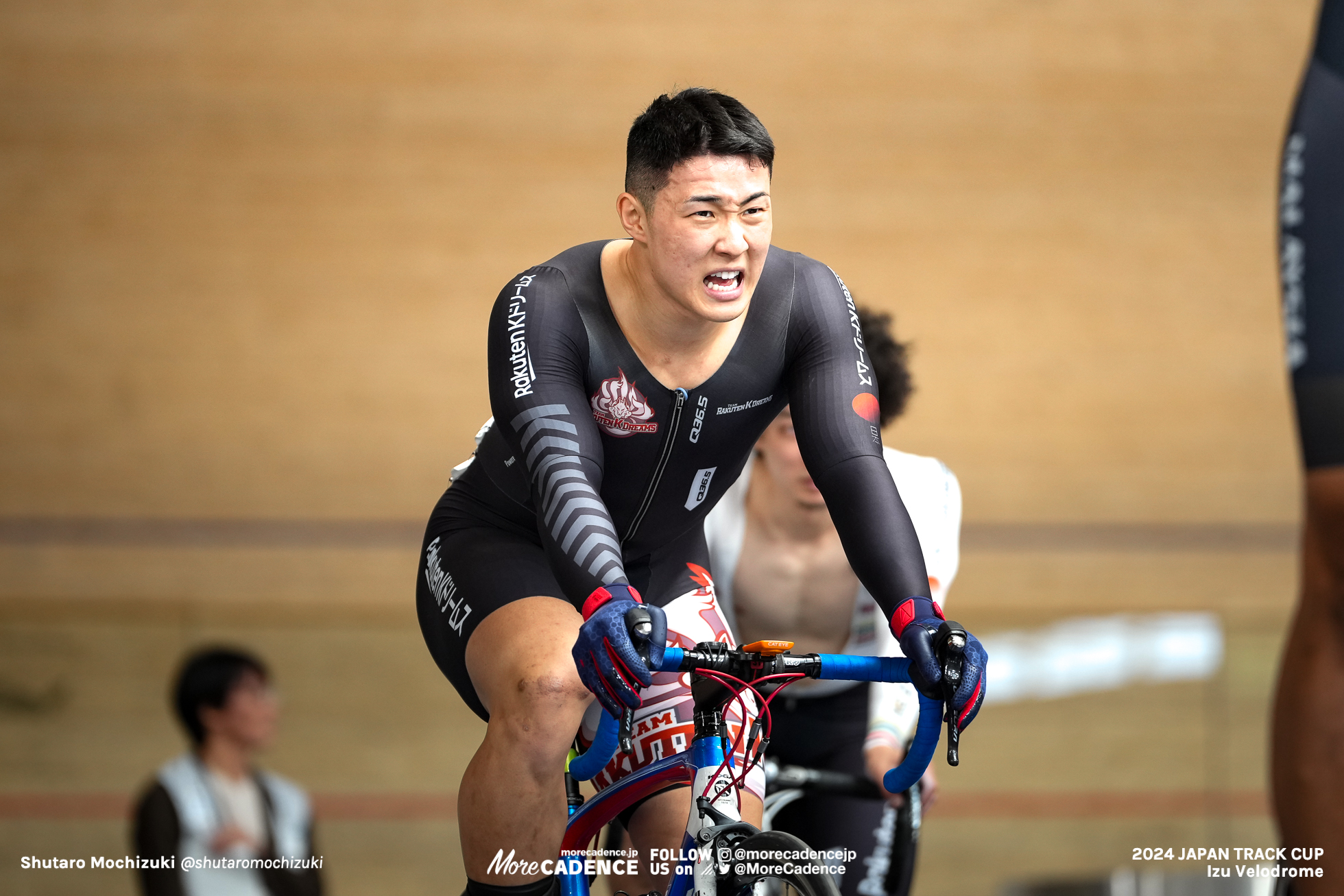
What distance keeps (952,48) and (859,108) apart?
572 mm

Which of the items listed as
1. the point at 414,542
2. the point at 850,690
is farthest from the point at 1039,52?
the point at 850,690

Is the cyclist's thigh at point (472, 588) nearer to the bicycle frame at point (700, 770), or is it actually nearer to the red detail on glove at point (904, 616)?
the bicycle frame at point (700, 770)

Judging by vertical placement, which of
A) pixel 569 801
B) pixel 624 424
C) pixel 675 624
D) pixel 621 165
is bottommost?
pixel 569 801

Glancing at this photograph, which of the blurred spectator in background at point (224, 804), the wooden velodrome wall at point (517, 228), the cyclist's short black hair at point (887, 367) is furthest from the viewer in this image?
the wooden velodrome wall at point (517, 228)

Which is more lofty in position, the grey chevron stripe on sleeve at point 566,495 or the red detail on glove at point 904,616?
the grey chevron stripe on sleeve at point 566,495

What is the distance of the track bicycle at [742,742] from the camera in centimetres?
203

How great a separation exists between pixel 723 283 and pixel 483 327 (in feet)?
15.9

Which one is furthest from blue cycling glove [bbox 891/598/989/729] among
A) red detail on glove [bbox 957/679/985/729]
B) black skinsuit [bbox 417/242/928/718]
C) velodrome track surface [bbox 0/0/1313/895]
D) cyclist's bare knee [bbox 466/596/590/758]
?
velodrome track surface [bbox 0/0/1313/895]

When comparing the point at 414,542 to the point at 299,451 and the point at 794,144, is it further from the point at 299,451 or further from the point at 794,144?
the point at 794,144

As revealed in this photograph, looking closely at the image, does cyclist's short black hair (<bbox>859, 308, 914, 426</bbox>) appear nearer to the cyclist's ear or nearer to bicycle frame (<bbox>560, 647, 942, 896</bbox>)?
bicycle frame (<bbox>560, 647, 942, 896</bbox>)

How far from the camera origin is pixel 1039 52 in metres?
7.16

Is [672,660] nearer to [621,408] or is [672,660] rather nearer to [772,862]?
[772,862]

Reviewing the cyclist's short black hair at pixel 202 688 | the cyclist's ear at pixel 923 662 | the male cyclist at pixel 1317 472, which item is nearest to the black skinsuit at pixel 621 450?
the cyclist's ear at pixel 923 662

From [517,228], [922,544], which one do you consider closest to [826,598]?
[922,544]
